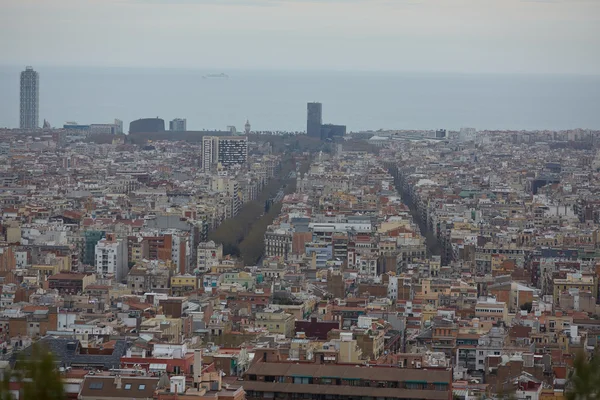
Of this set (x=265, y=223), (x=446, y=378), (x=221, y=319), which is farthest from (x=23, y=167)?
(x=446, y=378)

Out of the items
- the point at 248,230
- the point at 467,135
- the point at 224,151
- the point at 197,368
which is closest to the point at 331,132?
the point at 467,135

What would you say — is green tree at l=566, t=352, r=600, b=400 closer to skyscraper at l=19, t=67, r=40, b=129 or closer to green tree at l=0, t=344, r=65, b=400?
green tree at l=0, t=344, r=65, b=400

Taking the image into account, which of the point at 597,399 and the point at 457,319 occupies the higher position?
the point at 597,399

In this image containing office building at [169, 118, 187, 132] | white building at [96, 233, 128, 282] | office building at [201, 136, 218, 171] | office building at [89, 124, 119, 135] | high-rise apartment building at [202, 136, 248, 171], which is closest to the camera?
white building at [96, 233, 128, 282]

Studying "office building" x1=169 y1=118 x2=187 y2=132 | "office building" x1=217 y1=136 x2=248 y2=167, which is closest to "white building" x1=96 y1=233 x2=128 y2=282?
"office building" x1=217 y1=136 x2=248 y2=167

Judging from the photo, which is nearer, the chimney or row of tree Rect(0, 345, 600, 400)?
row of tree Rect(0, 345, 600, 400)

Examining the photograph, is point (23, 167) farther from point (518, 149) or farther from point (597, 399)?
point (597, 399)

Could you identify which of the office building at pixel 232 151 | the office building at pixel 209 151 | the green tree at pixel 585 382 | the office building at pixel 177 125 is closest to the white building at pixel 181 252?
the green tree at pixel 585 382
